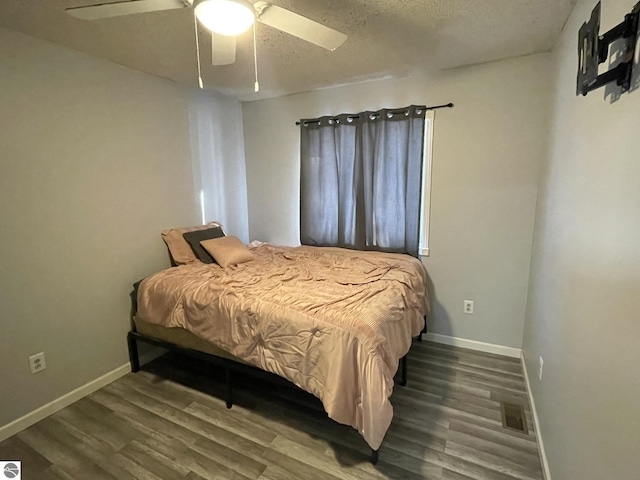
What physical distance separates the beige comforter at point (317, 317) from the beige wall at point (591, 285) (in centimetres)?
77

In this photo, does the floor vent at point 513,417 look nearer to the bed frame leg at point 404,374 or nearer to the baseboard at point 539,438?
the baseboard at point 539,438

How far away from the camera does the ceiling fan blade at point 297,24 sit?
1.39 metres

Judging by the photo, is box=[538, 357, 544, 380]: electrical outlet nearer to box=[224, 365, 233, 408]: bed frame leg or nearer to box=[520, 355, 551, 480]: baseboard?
box=[520, 355, 551, 480]: baseboard

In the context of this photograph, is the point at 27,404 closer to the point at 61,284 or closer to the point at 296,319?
the point at 61,284

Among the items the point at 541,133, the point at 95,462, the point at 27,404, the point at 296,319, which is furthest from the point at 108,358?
the point at 541,133

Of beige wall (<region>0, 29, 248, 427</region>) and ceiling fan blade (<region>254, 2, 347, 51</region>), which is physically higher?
ceiling fan blade (<region>254, 2, 347, 51</region>)

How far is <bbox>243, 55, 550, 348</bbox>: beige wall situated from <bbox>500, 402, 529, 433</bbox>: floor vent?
2.56 feet

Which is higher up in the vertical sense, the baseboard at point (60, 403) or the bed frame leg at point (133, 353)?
the bed frame leg at point (133, 353)

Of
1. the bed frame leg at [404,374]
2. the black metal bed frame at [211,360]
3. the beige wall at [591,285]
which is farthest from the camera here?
the bed frame leg at [404,374]

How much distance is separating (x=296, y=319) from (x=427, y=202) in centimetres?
176

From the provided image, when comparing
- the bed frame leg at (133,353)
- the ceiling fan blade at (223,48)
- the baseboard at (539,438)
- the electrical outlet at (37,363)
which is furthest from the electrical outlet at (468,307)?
the electrical outlet at (37,363)

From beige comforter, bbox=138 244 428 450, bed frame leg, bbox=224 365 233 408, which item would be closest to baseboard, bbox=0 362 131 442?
beige comforter, bbox=138 244 428 450

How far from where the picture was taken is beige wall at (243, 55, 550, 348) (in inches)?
99.0

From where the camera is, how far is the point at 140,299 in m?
2.54
